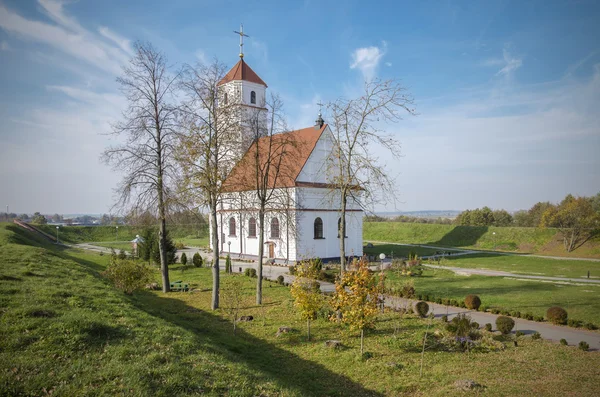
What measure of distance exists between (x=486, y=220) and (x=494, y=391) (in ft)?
199

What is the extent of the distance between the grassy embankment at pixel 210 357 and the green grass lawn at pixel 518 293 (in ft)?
17.3

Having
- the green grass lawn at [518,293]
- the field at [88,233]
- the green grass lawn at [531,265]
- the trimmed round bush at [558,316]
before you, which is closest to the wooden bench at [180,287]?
the green grass lawn at [518,293]

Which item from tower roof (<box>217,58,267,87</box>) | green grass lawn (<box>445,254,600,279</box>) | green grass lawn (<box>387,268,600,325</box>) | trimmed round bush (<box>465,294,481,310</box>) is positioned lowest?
green grass lawn (<box>445,254,600,279</box>)

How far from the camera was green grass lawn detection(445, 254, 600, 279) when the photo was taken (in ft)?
89.6

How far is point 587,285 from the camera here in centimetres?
2152

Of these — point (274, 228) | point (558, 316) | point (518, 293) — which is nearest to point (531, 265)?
point (518, 293)

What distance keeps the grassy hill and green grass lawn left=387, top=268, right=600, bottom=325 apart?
23255 mm

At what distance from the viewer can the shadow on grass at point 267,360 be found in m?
8.32

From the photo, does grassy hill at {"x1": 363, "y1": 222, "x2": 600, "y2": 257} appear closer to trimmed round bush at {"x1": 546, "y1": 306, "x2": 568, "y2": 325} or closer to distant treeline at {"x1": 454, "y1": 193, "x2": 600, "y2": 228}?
distant treeline at {"x1": 454, "y1": 193, "x2": 600, "y2": 228}

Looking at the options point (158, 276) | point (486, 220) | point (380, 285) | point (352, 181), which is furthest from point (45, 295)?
point (486, 220)

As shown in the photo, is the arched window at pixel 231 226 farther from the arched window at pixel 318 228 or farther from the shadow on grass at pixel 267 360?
the shadow on grass at pixel 267 360

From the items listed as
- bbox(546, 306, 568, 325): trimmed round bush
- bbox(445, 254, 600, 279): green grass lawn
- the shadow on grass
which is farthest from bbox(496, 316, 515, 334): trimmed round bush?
bbox(445, 254, 600, 279): green grass lawn

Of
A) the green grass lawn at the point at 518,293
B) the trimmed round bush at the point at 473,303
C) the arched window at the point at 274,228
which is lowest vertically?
the green grass lawn at the point at 518,293

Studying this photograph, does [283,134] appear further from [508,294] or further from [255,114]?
[508,294]
